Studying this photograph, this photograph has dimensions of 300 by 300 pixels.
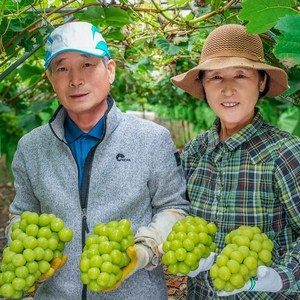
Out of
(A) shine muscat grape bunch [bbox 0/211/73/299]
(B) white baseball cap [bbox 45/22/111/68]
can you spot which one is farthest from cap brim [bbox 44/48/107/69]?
(A) shine muscat grape bunch [bbox 0/211/73/299]

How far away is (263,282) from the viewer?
5.53 feet

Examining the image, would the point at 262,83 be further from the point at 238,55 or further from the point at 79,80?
the point at 79,80

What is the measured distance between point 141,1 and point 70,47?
33.5 inches

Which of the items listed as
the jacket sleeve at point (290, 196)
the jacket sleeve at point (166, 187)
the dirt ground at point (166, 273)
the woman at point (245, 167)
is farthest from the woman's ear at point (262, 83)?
the dirt ground at point (166, 273)

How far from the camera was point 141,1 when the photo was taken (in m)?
2.63

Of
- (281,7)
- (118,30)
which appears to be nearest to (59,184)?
(281,7)

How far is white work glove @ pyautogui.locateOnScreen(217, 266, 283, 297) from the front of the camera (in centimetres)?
165

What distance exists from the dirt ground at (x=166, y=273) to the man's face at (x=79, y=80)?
2301mm

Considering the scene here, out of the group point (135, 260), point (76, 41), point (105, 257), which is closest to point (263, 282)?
point (135, 260)

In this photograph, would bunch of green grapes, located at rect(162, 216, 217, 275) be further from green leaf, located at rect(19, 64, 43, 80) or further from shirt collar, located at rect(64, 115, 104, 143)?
green leaf, located at rect(19, 64, 43, 80)

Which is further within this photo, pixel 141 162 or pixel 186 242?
pixel 141 162

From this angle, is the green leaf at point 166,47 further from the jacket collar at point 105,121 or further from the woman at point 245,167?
the jacket collar at point 105,121

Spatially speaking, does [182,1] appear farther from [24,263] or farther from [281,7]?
[24,263]

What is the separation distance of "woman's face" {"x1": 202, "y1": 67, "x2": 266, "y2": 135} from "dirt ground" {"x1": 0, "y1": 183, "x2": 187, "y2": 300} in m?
2.25
